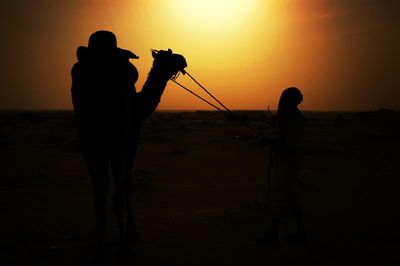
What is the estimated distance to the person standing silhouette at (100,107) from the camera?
5.09 metres

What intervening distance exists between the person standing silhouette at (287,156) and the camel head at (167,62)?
186 centimetres

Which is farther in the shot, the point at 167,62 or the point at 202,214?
the point at 202,214

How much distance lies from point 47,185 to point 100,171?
5.98 m

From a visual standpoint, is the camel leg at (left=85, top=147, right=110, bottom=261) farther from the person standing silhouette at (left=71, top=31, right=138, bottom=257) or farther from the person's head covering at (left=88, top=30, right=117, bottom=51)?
the person's head covering at (left=88, top=30, right=117, bottom=51)

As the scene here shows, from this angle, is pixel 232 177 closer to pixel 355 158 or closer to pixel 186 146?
pixel 355 158

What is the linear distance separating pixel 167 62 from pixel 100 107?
1.91m

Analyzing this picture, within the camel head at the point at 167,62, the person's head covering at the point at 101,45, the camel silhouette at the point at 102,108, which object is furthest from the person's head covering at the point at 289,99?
the person's head covering at the point at 101,45

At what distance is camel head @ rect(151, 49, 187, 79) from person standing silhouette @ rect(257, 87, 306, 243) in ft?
6.10

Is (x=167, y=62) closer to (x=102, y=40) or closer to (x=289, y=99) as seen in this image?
(x=102, y=40)

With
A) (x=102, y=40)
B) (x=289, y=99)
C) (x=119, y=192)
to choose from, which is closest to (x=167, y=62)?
(x=102, y=40)

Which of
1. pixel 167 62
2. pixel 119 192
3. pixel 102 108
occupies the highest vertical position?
pixel 167 62

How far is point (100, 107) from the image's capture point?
510 cm

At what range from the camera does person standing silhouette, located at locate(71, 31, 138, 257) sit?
5.09 meters

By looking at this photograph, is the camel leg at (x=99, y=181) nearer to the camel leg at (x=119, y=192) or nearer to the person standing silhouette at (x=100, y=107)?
the person standing silhouette at (x=100, y=107)
